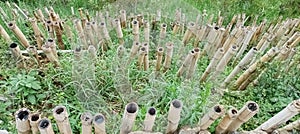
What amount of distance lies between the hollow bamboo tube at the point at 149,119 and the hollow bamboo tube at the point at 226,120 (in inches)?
16.4

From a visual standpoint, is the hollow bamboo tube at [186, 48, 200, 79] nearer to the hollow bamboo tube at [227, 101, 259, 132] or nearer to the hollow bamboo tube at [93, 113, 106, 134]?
the hollow bamboo tube at [227, 101, 259, 132]

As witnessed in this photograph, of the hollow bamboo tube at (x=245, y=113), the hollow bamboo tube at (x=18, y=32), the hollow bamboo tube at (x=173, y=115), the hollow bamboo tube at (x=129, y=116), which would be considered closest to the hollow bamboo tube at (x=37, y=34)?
the hollow bamboo tube at (x=18, y=32)

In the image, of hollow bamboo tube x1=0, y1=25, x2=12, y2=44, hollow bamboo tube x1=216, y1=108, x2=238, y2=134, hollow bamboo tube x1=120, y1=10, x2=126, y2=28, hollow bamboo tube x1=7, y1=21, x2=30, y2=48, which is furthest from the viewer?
hollow bamboo tube x1=120, y1=10, x2=126, y2=28

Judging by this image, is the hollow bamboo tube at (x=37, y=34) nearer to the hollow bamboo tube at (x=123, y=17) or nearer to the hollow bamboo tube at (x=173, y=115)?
the hollow bamboo tube at (x=123, y=17)

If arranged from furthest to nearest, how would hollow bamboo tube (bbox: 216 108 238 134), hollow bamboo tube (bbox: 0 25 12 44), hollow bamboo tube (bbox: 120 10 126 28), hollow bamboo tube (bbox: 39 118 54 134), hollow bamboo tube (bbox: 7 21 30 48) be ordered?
hollow bamboo tube (bbox: 120 10 126 28) → hollow bamboo tube (bbox: 0 25 12 44) → hollow bamboo tube (bbox: 7 21 30 48) → hollow bamboo tube (bbox: 216 108 238 134) → hollow bamboo tube (bbox: 39 118 54 134)

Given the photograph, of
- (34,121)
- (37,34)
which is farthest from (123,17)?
(34,121)

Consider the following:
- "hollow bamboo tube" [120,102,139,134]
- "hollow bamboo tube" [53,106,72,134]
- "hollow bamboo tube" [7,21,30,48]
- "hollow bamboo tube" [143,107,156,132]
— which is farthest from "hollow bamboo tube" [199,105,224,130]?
"hollow bamboo tube" [7,21,30,48]

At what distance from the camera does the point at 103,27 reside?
242 cm

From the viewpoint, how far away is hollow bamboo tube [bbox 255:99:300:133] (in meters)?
1.61

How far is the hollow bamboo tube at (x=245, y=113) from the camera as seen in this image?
161 cm

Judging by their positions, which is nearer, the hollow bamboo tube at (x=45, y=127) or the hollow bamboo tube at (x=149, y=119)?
the hollow bamboo tube at (x=45, y=127)

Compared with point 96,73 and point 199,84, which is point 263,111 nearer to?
point 199,84

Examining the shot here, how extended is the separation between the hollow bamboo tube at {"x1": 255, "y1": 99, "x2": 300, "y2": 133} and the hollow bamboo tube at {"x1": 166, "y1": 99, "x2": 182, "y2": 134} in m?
0.55

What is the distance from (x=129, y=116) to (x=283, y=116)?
87 centimetres
